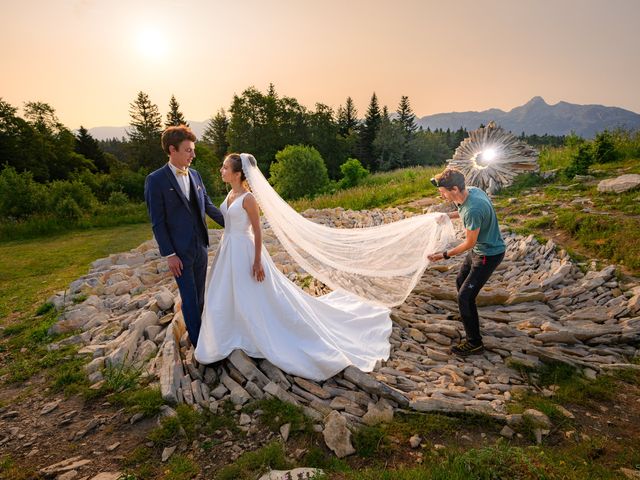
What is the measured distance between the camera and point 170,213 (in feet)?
12.0

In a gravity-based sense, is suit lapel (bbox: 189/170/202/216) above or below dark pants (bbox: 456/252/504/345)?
above

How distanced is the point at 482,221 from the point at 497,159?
8.40 m

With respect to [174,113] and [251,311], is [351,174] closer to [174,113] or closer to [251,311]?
[251,311]

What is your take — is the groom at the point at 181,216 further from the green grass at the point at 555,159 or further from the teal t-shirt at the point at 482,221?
the green grass at the point at 555,159

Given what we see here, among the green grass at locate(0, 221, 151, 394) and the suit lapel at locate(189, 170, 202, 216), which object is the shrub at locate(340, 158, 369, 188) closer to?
the green grass at locate(0, 221, 151, 394)

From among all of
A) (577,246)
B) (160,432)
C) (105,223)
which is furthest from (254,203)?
(105,223)

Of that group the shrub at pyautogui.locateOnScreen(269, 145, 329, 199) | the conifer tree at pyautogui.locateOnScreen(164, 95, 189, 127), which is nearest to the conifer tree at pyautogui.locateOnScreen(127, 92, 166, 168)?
the conifer tree at pyautogui.locateOnScreen(164, 95, 189, 127)

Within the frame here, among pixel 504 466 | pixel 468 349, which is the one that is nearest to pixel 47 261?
pixel 468 349

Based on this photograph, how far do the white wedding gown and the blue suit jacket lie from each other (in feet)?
1.26

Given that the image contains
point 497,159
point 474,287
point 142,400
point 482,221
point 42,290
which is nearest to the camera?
point 142,400

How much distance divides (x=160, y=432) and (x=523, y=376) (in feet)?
13.2

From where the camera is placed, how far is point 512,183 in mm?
10953

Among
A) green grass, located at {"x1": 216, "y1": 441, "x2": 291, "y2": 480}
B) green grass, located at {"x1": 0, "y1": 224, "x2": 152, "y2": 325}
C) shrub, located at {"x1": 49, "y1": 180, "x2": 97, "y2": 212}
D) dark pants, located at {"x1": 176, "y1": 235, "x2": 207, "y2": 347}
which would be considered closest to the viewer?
green grass, located at {"x1": 216, "y1": 441, "x2": 291, "y2": 480}

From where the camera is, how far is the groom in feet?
11.7
